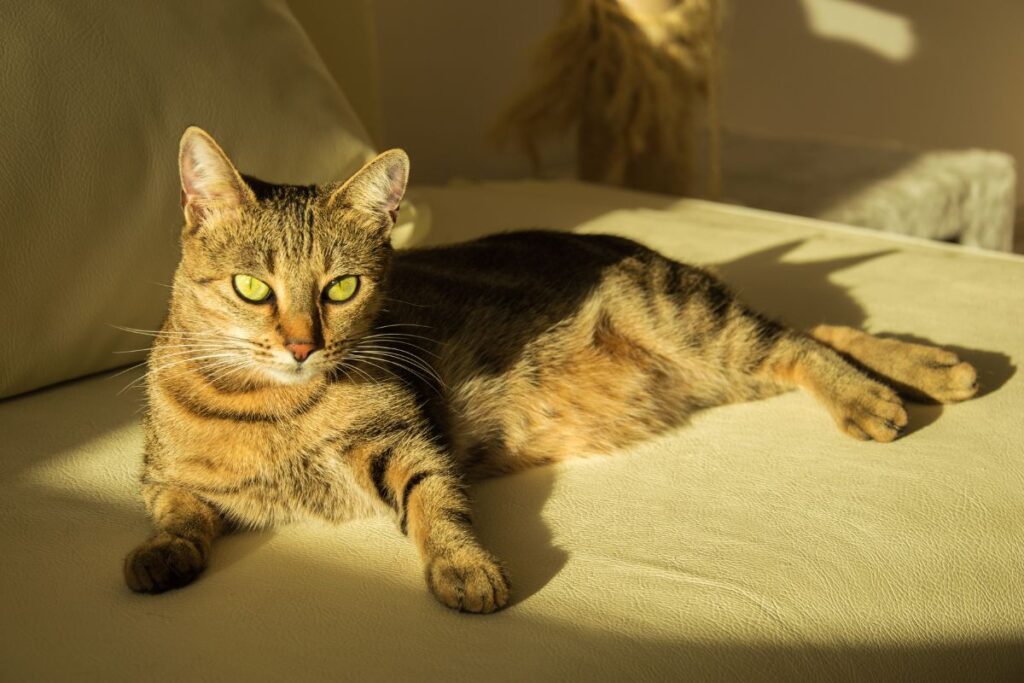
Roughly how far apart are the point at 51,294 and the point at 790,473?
889mm

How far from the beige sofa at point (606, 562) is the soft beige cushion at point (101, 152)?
0.01m

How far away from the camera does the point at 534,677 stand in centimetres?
79

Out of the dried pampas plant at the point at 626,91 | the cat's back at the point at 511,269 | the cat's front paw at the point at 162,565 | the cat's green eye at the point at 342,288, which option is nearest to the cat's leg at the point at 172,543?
the cat's front paw at the point at 162,565

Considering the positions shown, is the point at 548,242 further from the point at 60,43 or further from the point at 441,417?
the point at 60,43

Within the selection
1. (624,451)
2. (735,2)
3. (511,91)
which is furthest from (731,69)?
(624,451)

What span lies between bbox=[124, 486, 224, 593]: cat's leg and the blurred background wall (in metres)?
1.86

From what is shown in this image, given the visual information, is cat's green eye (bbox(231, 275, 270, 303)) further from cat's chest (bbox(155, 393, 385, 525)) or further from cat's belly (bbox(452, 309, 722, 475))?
cat's belly (bbox(452, 309, 722, 475))

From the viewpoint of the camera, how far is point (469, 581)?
35.1 inches

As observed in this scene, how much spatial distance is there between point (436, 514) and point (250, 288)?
29 centimetres

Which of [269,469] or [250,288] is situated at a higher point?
[250,288]

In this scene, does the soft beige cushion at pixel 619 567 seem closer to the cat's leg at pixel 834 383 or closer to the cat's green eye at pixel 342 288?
the cat's leg at pixel 834 383

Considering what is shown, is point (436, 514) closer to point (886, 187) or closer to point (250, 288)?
point (250, 288)

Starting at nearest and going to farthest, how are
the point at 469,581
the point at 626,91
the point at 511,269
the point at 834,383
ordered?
the point at 469,581 < the point at 834,383 < the point at 511,269 < the point at 626,91

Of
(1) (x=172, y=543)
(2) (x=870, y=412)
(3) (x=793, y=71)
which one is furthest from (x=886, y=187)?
(1) (x=172, y=543)
